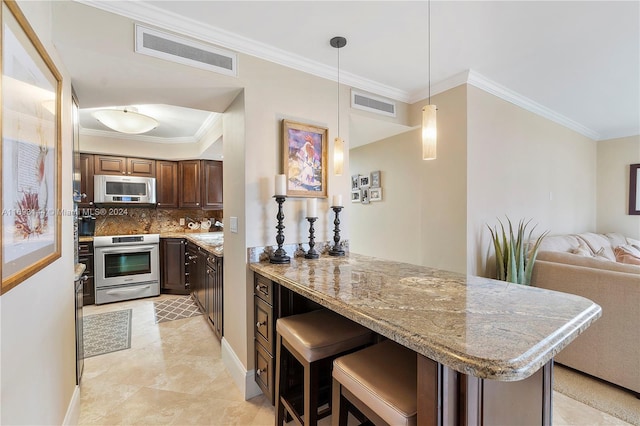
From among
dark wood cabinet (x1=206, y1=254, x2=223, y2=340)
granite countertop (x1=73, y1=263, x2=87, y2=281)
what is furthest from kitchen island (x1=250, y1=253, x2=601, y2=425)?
granite countertop (x1=73, y1=263, x2=87, y2=281)

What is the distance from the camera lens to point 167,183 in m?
4.62

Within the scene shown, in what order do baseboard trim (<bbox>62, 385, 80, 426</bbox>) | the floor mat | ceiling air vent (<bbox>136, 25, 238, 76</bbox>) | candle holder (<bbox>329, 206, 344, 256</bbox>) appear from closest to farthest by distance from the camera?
baseboard trim (<bbox>62, 385, 80, 426</bbox>)
ceiling air vent (<bbox>136, 25, 238, 76</bbox>)
the floor mat
candle holder (<bbox>329, 206, 344, 256</bbox>)

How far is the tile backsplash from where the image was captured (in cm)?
441

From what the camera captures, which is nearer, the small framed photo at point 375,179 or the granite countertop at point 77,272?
the granite countertop at point 77,272

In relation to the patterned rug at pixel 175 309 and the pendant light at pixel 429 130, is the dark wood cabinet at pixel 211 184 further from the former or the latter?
the pendant light at pixel 429 130

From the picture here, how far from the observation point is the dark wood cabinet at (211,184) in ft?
15.3

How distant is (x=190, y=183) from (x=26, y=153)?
3776mm

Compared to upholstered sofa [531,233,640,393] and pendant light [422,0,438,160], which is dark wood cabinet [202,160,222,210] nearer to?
pendant light [422,0,438,160]

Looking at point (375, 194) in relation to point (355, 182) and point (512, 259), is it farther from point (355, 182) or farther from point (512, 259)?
point (512, 259)

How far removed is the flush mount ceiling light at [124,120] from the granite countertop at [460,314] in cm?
240

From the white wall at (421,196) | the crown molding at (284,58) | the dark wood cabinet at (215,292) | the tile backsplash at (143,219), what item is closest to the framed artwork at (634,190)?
the crown molding at (284,58)

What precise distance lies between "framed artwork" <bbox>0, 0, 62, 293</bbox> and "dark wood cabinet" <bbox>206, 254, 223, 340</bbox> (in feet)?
4.33

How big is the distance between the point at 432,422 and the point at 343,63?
7.83ft

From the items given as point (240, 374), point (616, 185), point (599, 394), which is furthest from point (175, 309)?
point (616, 185)
